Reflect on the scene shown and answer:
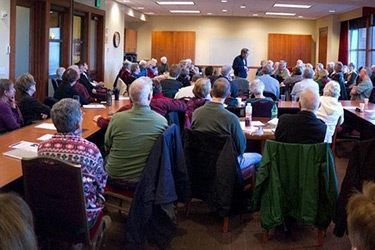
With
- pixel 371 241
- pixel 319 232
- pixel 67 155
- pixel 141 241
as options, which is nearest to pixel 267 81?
pixel 319 232

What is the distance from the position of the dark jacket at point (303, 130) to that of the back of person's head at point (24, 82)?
8.70 feet

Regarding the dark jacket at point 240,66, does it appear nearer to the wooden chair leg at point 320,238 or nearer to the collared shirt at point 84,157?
the wooden chair leg at point 320,238

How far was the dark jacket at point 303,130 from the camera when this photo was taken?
3566 mm

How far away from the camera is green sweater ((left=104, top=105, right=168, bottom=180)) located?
335cm

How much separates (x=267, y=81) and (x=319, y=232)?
183 inches

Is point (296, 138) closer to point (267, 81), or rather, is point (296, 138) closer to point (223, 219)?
point (223, 219)

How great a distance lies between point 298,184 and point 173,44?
13678 millimetres

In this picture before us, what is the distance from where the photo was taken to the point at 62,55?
9.30m

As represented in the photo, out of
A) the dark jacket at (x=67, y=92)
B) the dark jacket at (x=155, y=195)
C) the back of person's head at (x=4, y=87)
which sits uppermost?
the back of person's head at (x=4, y=87)

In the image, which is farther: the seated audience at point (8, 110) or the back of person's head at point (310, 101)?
the seated audience at point (8, 110)

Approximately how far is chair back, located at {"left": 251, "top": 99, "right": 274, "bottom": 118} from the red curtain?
1017 centimetres

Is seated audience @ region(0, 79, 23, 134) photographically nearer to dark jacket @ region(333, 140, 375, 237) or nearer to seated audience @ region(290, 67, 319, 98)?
dark jacket @ region(333, 140, 375, 237)

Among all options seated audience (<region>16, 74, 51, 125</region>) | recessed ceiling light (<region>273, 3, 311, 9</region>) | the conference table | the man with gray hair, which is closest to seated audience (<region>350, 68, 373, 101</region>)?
the conference table

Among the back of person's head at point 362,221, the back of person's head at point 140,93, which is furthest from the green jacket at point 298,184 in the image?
the back of person's head at point 362,221
